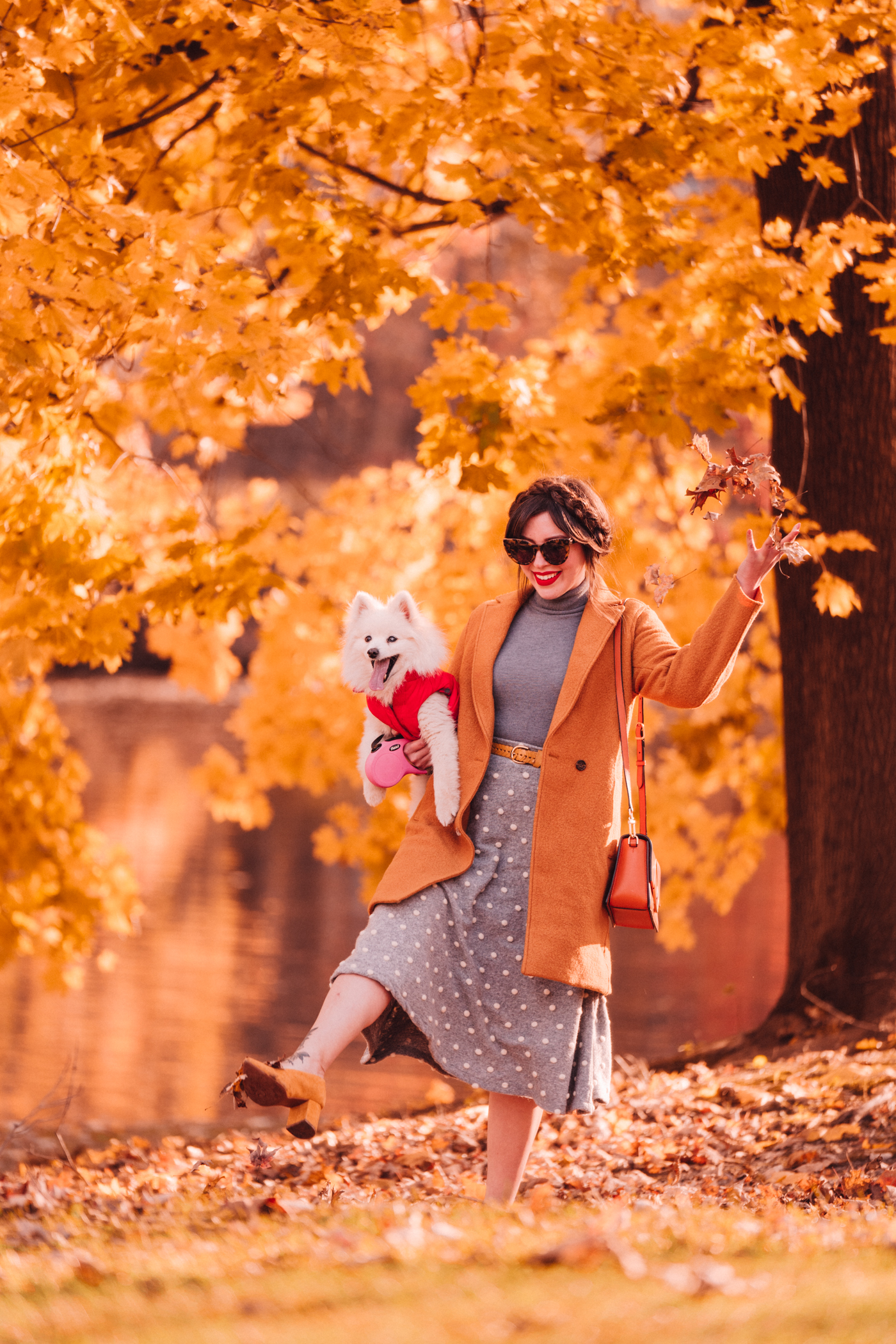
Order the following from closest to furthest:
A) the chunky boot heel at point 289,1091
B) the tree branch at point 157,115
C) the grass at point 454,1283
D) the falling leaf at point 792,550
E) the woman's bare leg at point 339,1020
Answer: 1. the grass at point 454,1283
2. the chunky boot heel at point 289,1091
3. the woman's bare leg at point 339,1020
4. the falling leaf at point 792,550
5. the tree branch at point 157,115

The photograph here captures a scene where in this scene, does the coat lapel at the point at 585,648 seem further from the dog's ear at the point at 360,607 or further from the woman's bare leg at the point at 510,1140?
the woman's bare leg at the point at 510,1140

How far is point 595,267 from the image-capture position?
227 inches

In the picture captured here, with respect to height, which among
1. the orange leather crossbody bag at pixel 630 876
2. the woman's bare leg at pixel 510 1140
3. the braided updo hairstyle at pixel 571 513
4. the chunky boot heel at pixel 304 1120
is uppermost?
the braided updo hairstyle at pixel 571 513

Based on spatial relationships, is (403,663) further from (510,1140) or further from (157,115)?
(157,115)

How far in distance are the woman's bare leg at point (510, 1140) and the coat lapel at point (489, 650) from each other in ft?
3.59

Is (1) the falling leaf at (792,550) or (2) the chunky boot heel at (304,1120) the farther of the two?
(1) the falling leaf at (792,550)

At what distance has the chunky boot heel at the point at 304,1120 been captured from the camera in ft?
10.4

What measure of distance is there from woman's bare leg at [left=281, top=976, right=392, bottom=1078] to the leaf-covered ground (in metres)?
0.39

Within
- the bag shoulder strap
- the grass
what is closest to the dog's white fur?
the bag shoulder strap

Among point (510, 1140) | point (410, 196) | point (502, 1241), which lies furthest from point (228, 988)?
point (502, 1241)

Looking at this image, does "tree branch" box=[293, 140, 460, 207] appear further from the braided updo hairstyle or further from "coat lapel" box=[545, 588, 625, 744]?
"coat lapel" box=[545, 588, 625, 744]

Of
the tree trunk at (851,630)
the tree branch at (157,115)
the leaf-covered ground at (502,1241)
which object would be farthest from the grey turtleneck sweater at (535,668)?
the tree branch at (157,115)

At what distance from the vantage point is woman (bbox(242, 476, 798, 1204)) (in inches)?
142

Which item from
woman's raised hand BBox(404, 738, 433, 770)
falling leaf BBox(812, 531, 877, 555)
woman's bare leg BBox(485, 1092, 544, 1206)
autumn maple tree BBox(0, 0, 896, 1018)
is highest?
autumn maple tree BBox(0, 0, 896, 1018)
